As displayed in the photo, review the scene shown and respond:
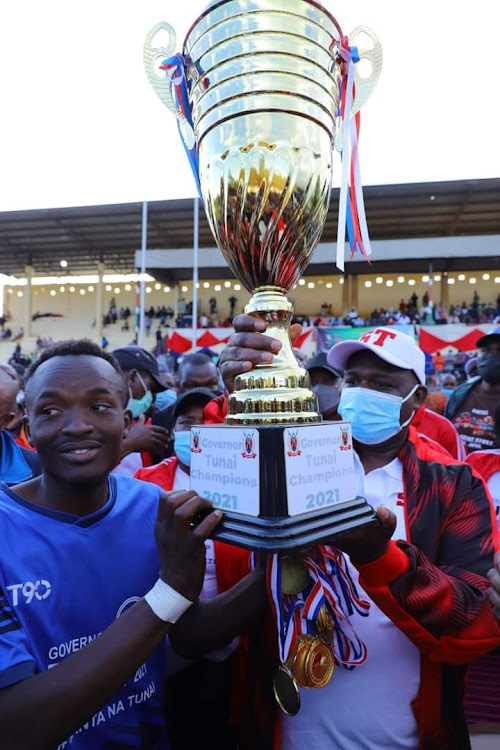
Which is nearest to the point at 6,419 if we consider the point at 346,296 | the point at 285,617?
the point at 285,617

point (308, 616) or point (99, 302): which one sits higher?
point (99, 302)

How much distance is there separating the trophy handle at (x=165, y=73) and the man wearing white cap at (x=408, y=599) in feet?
2.19

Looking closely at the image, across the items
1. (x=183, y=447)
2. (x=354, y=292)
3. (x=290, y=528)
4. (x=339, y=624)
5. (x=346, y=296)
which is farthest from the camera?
(x=346, y=296)

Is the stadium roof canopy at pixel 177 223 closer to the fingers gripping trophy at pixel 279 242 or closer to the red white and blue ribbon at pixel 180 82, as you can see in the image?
the red white and blue ribbon at pixel 180 82

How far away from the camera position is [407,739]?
134cm

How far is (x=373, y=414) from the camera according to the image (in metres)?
1.67

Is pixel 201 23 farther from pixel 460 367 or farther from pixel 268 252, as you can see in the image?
pixel 460 367

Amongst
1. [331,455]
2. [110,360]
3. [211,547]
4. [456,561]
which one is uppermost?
[110,360]

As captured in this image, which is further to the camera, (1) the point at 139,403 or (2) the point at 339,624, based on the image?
(1) the point at 139,403

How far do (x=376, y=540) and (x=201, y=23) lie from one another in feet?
4.18

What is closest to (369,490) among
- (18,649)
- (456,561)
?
(456,561)

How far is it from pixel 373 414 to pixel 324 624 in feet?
2.28

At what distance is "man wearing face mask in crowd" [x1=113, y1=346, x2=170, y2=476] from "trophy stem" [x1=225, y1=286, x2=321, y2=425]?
1.54m

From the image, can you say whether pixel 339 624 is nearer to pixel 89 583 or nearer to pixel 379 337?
pixel 89 583
